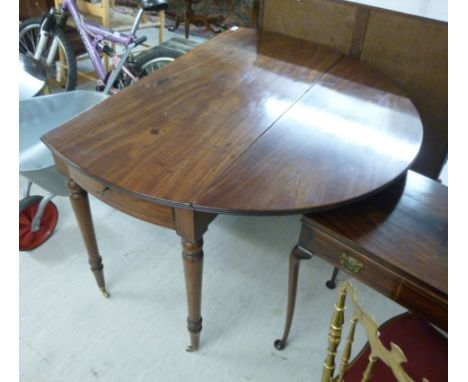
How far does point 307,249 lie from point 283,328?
514 mm

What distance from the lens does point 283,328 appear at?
144 centimetres

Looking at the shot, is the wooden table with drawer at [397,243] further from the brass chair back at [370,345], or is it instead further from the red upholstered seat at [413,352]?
the brass chair back at [370,345]

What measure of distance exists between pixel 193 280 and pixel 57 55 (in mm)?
2581

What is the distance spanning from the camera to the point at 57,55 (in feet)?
9.77

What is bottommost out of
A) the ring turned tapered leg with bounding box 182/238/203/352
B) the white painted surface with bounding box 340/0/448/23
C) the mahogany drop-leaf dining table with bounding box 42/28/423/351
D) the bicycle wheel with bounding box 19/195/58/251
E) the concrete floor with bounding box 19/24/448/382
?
the concrete floor with bounding box 19/24/448/382

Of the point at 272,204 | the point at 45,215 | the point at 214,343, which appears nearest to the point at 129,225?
the point at 45,215

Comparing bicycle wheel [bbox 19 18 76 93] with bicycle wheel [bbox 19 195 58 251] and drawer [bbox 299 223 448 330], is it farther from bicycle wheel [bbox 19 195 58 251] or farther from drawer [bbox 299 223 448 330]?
drawer [bbox 299 223 448 330]

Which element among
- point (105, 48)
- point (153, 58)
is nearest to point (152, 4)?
point (153, 58)

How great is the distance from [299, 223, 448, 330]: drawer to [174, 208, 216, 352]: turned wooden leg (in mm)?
272

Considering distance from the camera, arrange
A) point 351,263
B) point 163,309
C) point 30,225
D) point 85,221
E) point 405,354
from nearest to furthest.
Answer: point 405,354
point 351,263
point 85,221
point 163,309
point 30,225

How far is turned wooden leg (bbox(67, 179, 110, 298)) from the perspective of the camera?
1.17 metres

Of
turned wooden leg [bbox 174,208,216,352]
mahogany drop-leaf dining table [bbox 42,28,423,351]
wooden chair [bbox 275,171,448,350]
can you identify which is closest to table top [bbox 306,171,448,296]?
wooden chair [bbox 275,171,448,350]

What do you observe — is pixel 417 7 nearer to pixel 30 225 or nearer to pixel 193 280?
pixel 193 280

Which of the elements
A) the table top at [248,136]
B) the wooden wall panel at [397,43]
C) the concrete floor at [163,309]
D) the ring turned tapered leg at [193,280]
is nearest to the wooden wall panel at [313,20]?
the wooden wall panel at [397,43]
